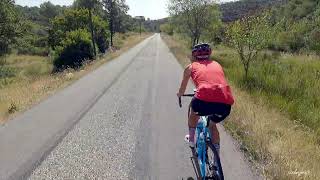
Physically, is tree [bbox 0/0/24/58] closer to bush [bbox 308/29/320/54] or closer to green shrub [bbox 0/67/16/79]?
green shrub [bbox 0/67/16/79]

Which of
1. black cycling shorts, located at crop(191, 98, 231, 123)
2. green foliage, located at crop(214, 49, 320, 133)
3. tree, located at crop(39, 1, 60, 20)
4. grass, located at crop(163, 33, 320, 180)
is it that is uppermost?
tree, located at crop(39, 1, 60, 20)

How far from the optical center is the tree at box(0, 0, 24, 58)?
3494cm

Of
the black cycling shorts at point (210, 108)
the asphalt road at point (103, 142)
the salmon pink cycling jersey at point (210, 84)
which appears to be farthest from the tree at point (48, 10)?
the black cycling shorts at point (210, 108)

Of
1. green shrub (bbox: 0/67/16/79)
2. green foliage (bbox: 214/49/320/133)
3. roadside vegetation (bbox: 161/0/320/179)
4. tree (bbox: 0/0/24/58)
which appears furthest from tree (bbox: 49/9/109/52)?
roadside vegetation (bbox: 161/0/320/179)

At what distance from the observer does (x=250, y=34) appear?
16406 millimetres

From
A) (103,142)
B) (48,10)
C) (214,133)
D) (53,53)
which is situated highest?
(48,10)

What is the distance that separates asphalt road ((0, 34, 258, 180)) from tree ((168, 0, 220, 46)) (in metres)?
29.2

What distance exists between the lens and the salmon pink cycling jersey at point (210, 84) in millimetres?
4562

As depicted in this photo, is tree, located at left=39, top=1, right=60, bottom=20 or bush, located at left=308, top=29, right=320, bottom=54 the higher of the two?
tree, located at left=39, top=1, right=60, bottom=20

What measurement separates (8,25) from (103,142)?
32476mm

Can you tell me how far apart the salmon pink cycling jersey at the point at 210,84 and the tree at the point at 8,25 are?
114 feet

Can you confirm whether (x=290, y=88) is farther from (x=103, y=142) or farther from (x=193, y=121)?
(x=193, y=121)

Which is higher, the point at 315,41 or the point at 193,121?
the point at 193,121

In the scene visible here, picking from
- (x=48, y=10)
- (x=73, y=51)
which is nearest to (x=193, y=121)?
(x=73, y=51)
